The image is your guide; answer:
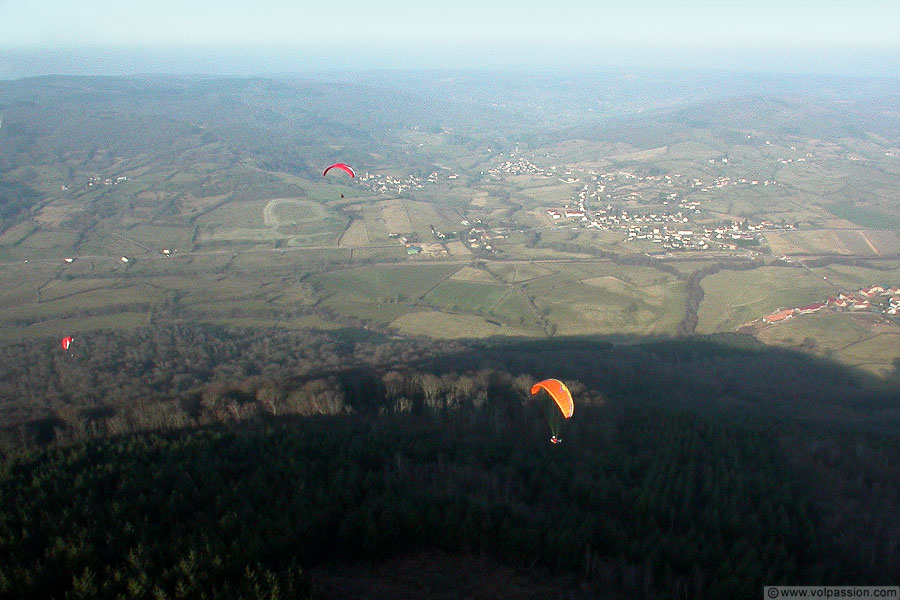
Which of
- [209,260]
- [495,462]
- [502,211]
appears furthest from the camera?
[502,211]

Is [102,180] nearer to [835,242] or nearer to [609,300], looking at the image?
[609,300]

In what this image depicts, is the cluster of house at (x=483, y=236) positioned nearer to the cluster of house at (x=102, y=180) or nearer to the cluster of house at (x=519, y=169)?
the cluster of house at (x=519, y=169)

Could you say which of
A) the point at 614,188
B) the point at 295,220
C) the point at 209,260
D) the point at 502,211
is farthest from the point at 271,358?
the point at 614,188

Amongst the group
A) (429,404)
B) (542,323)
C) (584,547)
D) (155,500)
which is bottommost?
(542,323)

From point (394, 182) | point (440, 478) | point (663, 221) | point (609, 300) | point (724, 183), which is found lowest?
point (609, 300)

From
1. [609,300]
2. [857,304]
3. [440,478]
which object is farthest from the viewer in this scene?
[609,300]

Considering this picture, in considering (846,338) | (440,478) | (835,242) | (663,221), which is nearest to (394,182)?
(663,221)

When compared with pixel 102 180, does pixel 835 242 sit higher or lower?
lower

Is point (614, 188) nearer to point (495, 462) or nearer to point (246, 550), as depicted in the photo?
point (495, 462)
